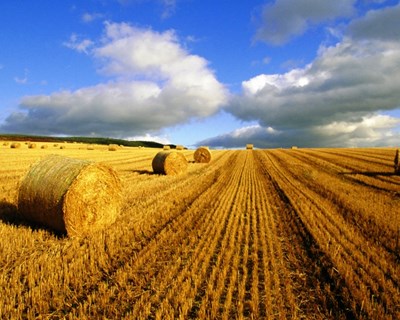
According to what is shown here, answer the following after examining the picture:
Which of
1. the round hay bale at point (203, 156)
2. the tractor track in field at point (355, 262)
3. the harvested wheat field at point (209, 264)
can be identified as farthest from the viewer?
the round hay bale at point (203, 156)

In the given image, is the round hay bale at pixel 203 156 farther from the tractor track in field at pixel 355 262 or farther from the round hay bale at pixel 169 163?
the tractor track in field at pixel 355 262

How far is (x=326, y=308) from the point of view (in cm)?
472

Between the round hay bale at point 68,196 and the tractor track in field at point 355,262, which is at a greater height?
the round hay bale at point 68,196

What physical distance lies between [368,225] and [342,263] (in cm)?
312

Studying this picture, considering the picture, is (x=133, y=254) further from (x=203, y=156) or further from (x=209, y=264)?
(x=203, y=156)

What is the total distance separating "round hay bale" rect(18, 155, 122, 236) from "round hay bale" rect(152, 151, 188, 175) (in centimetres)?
998

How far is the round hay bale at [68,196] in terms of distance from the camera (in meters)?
7.64

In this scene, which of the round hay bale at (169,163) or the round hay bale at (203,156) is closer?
the round hay bale at (169,163)

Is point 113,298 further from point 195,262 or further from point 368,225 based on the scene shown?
point 368,225

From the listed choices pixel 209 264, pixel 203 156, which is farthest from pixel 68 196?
pixel 203 156

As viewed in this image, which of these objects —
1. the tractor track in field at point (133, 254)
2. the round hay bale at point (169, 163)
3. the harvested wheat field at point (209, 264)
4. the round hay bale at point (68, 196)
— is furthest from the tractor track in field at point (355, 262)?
the round hay bale at point (169, 163)

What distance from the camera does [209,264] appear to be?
6.04 meters

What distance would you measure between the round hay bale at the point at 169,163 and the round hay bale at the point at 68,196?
998 centimetres

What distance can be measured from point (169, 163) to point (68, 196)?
11.5m
